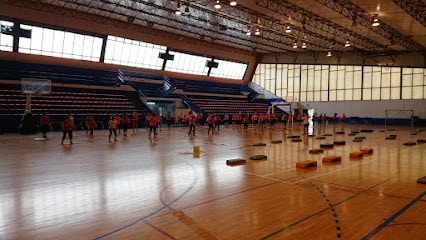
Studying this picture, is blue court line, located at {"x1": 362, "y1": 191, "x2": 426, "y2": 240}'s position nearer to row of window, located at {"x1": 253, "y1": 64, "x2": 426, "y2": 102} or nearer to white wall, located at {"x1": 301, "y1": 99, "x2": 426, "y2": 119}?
white wall, located at {"x1": 301, "y1": 99, "x2": 426, "y2": 119}

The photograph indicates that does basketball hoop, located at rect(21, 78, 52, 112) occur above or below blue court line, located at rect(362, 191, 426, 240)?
above

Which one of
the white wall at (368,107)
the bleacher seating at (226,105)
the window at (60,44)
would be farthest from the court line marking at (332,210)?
the white wall at (368,107)

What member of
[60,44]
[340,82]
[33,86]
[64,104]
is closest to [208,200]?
[33,86]

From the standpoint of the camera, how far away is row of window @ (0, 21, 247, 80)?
26203mm

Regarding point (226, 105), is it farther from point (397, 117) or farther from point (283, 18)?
point (397, 117)

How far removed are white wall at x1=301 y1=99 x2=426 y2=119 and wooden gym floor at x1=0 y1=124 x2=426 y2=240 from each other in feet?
95.8

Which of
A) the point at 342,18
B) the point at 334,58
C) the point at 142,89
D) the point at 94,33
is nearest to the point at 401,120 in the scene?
the point at 334,58

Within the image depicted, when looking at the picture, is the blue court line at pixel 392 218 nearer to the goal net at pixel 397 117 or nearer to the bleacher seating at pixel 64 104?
the bleacher seating at pixel 64 104

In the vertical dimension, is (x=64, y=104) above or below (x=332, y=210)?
above

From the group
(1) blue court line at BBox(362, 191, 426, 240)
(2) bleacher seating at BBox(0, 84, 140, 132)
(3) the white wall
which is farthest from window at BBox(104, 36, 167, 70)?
(1) blue court line at BBox(362, 191, 426, 240)

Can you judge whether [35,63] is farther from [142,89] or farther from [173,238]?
[173,238]

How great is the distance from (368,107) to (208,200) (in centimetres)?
3659

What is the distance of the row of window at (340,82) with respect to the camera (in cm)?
3384

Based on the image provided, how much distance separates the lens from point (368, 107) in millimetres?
36750
